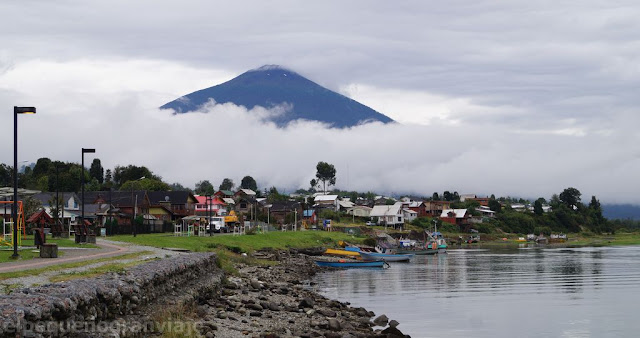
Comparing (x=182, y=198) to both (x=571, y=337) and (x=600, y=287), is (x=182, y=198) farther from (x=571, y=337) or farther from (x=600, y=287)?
(x=571, y=337)

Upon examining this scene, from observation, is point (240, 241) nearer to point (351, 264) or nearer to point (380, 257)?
point (351, 264)

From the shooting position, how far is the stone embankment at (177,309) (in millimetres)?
17219

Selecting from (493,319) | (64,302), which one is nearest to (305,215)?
(493,319)

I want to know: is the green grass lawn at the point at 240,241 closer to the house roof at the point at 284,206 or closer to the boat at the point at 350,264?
the boat at the point at 350,264

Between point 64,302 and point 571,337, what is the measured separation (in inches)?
989

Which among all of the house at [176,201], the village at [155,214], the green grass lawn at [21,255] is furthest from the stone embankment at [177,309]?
the house at [176,201]

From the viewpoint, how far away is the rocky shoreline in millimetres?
28031

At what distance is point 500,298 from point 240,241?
40.7m

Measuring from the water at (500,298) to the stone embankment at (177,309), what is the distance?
4.81m

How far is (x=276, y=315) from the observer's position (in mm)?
33312

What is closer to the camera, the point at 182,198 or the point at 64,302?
the point at 64,302

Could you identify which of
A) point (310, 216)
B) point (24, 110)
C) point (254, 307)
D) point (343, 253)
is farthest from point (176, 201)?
point (254, 307)

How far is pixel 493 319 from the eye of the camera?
134 feet

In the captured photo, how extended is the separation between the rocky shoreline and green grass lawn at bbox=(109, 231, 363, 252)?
1871 centimetres
